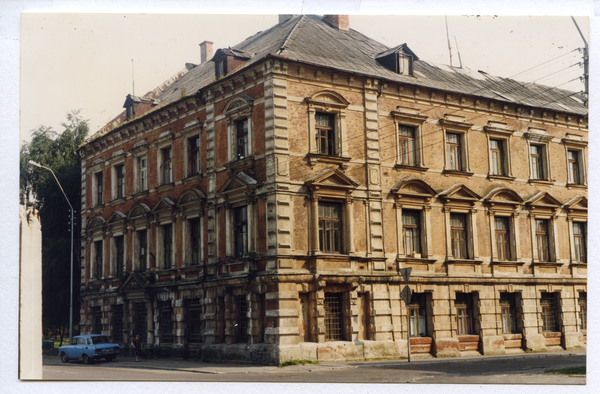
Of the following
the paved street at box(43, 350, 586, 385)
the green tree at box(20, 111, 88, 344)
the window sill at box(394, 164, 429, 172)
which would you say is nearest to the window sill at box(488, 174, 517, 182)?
the window sill at box(394, 164, 429, 172)

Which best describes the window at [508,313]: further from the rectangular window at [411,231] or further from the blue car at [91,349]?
the blue car at [91,349]

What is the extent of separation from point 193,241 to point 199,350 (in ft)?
14.1

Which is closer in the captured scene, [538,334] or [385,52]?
[385,52]

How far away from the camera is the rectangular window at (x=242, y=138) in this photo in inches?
998

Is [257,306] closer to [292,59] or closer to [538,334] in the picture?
[292,59]

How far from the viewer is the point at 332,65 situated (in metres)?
25.1

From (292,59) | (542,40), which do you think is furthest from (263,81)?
(542,40)

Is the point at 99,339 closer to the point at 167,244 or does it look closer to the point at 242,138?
the point at 167,244

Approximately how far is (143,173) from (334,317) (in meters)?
11.2

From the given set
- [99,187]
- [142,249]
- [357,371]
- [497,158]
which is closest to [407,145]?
[497,158]

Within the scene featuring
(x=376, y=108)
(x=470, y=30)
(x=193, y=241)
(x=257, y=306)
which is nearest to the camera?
(x=470, y=30)

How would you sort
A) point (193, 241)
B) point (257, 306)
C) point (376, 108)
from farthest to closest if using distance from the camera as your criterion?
1. point (193, 241)
2. point (376, 108)
3. point (257, 306)

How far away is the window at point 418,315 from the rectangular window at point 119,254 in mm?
12533

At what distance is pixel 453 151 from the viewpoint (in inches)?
1085
